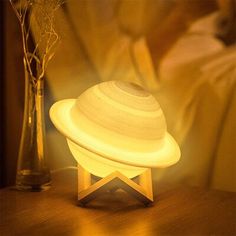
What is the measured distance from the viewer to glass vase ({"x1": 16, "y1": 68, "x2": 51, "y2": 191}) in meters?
0.90

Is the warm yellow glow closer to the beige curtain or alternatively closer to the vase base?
the vase base

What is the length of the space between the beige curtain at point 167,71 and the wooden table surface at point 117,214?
185 mm

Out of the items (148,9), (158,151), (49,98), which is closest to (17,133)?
(49,98)

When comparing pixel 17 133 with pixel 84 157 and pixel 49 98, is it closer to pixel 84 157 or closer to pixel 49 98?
pixel 49 98

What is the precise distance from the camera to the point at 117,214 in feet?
2.56

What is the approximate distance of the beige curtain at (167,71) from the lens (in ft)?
3.55

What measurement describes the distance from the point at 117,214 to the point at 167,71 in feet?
1.53

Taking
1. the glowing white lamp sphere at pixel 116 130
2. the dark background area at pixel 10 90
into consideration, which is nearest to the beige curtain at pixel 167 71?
the dark background area at pixel 10 90

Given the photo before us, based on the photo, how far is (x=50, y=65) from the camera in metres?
1.20

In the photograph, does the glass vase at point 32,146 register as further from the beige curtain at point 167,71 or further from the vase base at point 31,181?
the beige curtain at point 167,71

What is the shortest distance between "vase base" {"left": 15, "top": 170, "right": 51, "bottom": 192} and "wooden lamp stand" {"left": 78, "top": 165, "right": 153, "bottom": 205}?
0.31 ft

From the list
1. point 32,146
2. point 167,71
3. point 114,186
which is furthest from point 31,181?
point 167,71

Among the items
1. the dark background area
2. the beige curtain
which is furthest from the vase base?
the dark background area

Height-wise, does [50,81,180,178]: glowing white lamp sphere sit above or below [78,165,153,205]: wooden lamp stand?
above
